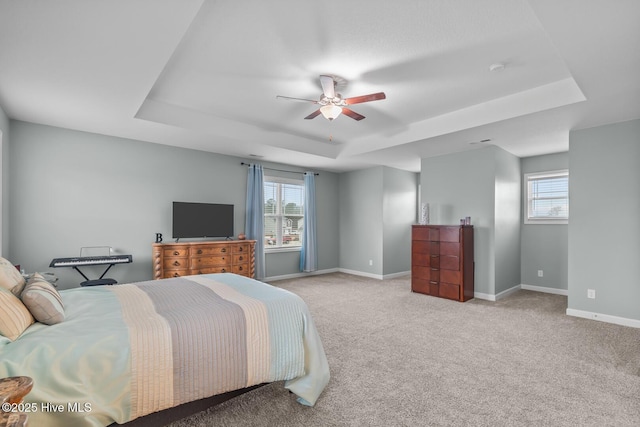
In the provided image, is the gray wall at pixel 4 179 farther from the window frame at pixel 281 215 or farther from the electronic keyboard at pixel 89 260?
the window frame at pixel 281 215

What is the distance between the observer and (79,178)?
4324mm

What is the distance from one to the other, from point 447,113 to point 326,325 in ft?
10.4

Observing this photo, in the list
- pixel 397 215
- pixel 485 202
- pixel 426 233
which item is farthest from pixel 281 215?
pixel 485 202

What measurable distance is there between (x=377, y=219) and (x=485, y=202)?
2.28 metres

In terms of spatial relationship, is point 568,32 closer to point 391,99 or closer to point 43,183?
point 391,99

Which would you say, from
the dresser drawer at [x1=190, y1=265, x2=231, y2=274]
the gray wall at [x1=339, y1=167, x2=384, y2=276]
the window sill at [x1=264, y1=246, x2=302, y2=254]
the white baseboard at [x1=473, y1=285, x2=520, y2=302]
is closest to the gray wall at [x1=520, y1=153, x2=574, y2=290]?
the white baseboard at [x1=473, y1=285, x2=520, y2=302]

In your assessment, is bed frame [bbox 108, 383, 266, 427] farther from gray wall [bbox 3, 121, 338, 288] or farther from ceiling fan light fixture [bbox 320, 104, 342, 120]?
gray wall [bbox 3, 121, 338, 288]

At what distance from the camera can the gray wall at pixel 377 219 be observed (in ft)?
22.5

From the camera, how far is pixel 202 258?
194 inches

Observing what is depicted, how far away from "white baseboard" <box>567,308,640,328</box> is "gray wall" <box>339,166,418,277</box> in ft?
10.9

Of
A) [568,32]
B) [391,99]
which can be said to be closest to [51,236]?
[391,99]

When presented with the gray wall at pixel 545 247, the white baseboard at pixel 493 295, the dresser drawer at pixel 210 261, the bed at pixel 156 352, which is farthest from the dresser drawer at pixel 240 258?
the gray wall at pixel 545 247

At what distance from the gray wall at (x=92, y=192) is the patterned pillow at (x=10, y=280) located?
252 cm

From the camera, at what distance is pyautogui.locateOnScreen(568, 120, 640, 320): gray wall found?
12.2 feet
